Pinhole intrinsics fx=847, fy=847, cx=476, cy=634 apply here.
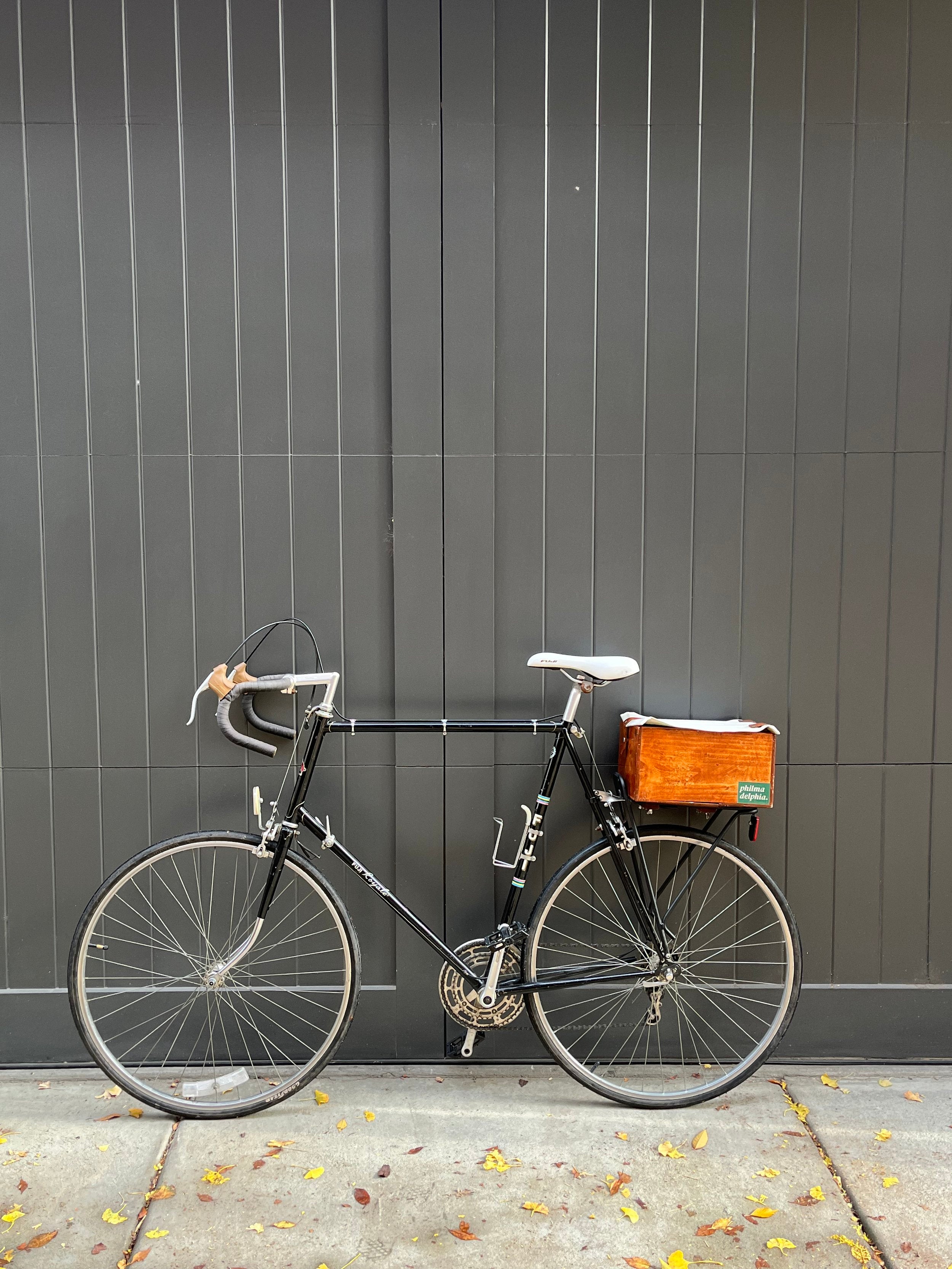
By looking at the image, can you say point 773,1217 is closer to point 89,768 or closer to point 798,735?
point 798,735

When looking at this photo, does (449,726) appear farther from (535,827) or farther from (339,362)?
(339,362)

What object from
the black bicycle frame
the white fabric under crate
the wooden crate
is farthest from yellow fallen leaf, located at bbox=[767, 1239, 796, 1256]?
the white fabric under crate

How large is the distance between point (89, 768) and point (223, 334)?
62.6 inches

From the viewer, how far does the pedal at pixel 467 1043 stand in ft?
9.12

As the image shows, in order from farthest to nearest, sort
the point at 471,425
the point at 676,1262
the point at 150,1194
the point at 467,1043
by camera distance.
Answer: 1. the point at 471,425
2. the point at 467,1043
3. the point at 150,1194
4. the point at 676,1262

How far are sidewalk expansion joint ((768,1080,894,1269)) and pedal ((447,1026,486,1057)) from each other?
1046 mm

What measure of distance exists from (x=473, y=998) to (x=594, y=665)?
1.16m

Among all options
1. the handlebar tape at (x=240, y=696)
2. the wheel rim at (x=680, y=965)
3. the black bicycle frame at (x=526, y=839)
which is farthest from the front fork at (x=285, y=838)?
the wheel rim at (x=680, y=965)

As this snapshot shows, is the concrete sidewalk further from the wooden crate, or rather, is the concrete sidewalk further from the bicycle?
the wooden crate

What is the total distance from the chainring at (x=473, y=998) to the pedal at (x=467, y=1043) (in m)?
0.03

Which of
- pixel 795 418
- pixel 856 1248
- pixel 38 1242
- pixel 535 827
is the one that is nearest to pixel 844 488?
pixel 795 418

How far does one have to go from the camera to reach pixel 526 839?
277 cm

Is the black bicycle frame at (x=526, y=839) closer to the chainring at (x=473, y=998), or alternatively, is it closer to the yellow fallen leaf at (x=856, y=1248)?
the chainring at (x=473, y=998)

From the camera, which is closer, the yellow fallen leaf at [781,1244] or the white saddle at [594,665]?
the yellow fallen leaf at [781,1244]
